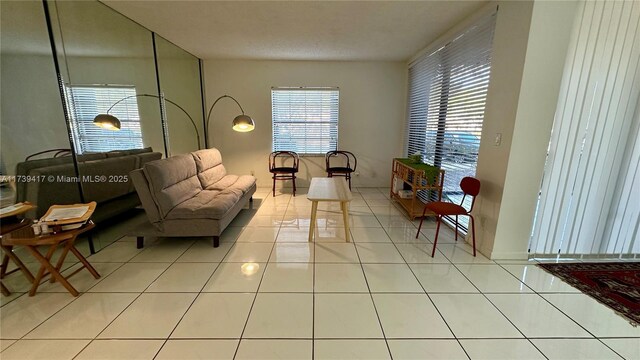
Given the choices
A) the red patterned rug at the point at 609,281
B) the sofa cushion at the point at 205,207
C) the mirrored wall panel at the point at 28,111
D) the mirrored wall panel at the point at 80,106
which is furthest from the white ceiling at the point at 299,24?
the red patterned rug at the point at 609,281

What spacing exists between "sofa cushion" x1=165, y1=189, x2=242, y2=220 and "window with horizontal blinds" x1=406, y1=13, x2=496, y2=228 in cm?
275

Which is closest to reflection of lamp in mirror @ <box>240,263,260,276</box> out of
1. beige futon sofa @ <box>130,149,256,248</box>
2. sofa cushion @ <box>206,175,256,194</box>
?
beige futon sofa @ <box>130,149,256,248</box>

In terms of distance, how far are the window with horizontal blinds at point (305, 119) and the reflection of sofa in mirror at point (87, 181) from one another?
231 centimetres

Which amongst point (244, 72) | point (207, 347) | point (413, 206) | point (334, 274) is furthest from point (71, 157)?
point (413, 206)

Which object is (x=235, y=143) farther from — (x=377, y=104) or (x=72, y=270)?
(x=72, y=270)

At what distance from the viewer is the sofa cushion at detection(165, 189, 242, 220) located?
2.55m

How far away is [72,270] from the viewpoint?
2.23 m

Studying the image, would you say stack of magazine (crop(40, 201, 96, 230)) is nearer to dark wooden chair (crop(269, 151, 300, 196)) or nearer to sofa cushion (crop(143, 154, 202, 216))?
sofa cushion (crop(143, 154, 202, 216))

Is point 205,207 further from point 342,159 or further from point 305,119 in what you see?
point 342,159

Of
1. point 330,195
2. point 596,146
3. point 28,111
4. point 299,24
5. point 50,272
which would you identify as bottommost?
point 50,272

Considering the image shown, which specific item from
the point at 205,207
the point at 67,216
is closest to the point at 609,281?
the point at 205,207

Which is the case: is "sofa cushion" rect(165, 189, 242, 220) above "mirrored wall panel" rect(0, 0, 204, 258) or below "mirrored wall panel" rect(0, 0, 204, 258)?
below

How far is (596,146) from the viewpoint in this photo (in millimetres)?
2225

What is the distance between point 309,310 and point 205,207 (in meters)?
1.53
